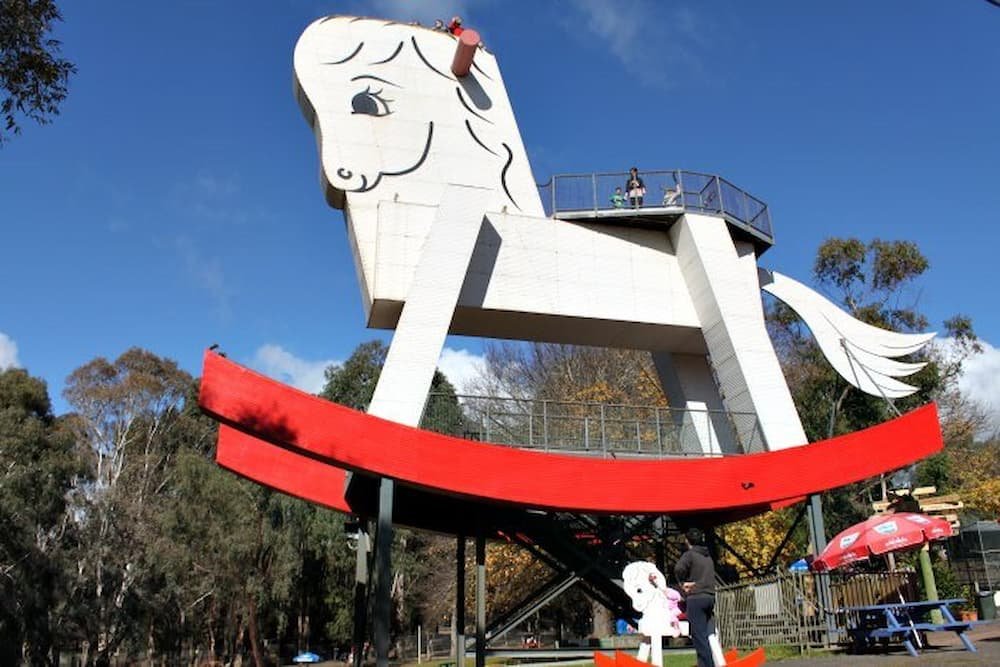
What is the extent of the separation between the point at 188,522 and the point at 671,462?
94.1 ft

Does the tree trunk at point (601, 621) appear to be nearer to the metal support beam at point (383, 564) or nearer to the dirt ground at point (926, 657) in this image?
the dirt ground at point (926, 657)

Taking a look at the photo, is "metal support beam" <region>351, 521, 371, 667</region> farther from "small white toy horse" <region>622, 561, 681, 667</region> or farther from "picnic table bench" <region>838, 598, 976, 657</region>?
"small white toy horse" <region>622, 561, 681, 667</region>

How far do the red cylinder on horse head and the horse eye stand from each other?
1.92m

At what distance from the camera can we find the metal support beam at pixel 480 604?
1352cm

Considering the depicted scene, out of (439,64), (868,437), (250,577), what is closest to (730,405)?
(868,437)

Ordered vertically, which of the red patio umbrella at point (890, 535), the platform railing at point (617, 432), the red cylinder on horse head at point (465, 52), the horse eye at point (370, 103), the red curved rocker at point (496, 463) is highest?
the red cylinder on horse head at point (465, 52)

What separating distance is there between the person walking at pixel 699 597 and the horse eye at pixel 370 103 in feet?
38.3

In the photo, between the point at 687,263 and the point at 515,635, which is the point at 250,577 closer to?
the point at 515,635

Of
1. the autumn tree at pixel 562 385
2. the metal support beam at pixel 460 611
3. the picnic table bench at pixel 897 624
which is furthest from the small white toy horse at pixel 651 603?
the autumn tree at pixel 562 385

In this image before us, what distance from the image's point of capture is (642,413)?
3033cm

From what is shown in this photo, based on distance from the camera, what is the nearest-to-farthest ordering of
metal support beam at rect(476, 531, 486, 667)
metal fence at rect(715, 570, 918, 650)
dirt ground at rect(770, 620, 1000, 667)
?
dirt ground at rect(770, 620, 1000, 667) → metal fence at rect(715, 570, 918, 650) → metal support beam at rect(476, 531, 486, 667)

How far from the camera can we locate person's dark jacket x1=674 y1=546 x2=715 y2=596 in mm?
7379

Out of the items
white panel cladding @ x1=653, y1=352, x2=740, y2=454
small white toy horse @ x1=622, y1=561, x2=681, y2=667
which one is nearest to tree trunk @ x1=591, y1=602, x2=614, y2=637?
white panel cladding @ x1=653, y1=352, x2=740, y2=454

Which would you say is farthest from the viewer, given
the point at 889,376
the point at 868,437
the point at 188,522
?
the point at 188,522
